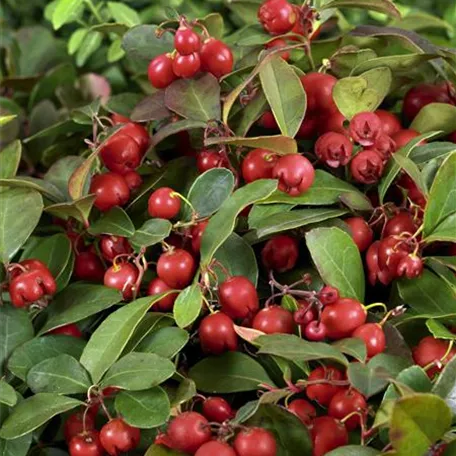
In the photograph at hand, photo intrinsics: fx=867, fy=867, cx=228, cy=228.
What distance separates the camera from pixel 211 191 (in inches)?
25.0

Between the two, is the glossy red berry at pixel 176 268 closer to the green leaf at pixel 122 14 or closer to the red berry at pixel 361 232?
the red berry at pixel 361 232

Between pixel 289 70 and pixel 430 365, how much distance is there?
245 mm

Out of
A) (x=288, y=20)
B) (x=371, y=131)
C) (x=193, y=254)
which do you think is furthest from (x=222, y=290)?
(x=288, y=20)

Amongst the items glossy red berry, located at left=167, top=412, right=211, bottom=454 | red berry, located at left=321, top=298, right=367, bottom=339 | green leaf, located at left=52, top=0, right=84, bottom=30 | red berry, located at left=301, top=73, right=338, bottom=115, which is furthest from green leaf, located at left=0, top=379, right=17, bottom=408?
green leaf, located at left=52, top=0, right=84, bottom=30

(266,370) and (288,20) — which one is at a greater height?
(288,20)

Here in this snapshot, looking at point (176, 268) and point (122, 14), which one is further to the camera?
point (122, 14)

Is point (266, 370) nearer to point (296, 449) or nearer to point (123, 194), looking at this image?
point (296, 449)

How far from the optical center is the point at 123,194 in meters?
0.69

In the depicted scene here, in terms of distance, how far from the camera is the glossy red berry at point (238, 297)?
1.92ft

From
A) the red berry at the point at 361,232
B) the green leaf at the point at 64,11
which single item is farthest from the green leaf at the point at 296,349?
the green leaf at the point at 64,11

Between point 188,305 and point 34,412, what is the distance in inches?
5.0

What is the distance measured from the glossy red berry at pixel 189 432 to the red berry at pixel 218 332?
2.3 inches

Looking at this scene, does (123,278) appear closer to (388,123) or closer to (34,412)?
(34,412)

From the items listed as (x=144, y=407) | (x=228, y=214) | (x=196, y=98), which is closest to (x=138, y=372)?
(x=144, y=407)
